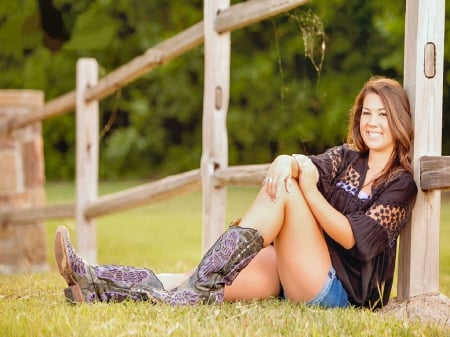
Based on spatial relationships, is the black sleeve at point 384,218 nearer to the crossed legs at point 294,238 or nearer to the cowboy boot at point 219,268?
the crossed legs at point 294,238

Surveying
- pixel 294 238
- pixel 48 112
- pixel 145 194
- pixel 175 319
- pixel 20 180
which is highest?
pixel 48 112

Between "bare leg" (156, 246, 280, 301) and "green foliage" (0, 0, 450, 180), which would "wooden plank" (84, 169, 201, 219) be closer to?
"bare leg" (156, 246, 280, 301)

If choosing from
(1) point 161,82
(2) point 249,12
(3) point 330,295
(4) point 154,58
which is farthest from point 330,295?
(1) point 161,82

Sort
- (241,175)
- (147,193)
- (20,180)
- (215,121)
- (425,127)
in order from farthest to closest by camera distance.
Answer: (20,180) → (147,193) → (215,121) → (241,175) → (425,127)

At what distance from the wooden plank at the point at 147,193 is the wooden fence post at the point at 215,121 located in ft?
0.45

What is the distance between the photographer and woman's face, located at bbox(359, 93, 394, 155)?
276 centimetres

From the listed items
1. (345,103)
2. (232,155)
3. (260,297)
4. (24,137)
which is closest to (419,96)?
(260,297)

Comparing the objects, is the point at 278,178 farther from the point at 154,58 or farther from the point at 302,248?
the point at 154,58

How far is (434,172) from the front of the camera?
8.68ft

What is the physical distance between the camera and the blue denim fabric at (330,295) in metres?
2.65

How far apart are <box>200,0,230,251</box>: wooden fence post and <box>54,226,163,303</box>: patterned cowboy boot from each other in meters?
1.16

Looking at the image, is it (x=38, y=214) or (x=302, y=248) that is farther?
(x=38, y=214)

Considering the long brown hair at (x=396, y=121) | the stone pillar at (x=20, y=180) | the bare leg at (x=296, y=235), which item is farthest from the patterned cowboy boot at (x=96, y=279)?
the stone pillar at (x=20, y=180)

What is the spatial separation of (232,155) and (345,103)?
256 centimetres
